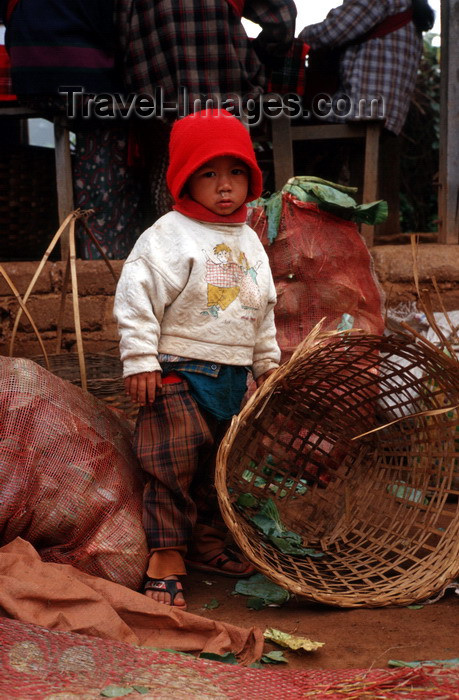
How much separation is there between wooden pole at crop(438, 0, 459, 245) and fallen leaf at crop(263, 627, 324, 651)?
101 inches

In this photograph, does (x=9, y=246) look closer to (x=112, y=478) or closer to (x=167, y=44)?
(x=167, y=44)

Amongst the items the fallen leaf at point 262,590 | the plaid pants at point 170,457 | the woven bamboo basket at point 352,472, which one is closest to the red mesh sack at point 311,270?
the woven bamboo basket at point 352,472

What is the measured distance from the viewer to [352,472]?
2643 mm

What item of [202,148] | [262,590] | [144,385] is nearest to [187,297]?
[144,385]

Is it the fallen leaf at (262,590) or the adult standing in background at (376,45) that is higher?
the adult standing in background at (376,45)

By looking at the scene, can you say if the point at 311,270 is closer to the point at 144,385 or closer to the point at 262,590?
the point at 144,385

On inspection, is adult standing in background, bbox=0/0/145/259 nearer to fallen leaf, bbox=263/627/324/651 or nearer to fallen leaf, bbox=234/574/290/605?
fallen leaf, bbox=234/574/290/605

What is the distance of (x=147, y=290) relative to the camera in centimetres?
212

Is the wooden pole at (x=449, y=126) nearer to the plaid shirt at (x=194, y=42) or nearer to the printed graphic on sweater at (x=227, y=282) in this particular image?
the plaid shirt at (x=194, y=42)

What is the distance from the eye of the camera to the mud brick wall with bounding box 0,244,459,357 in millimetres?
3615

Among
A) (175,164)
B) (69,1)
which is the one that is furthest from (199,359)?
(69,1)

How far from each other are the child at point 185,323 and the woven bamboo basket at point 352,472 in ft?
0.55

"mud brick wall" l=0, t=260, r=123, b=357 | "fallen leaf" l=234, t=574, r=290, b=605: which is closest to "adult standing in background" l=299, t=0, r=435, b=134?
"mud brick wall" l=0, t=260, r=123, b=357

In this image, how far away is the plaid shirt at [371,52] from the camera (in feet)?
13.0
